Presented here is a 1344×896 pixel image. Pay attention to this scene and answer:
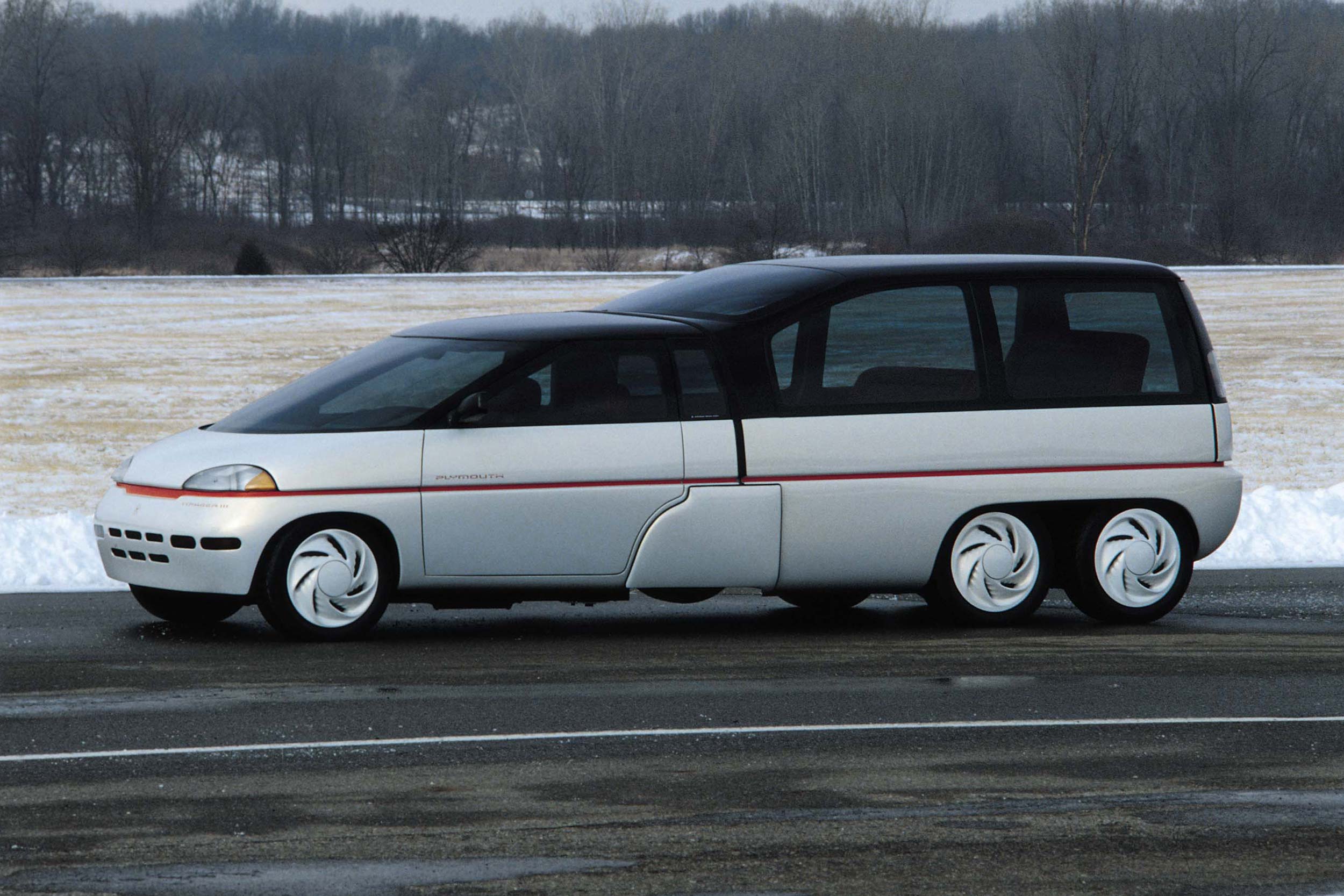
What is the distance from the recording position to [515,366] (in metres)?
8.61

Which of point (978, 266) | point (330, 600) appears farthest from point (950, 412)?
point (330, 600)

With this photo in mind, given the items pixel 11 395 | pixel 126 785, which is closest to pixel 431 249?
pixel 11 395

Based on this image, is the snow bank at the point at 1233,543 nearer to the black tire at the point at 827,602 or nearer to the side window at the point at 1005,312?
the black tire at the point at 827,602

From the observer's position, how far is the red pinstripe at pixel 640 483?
823 centimetres

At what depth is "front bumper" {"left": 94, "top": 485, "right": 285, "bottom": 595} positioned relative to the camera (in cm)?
812

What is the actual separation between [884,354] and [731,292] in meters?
0.91

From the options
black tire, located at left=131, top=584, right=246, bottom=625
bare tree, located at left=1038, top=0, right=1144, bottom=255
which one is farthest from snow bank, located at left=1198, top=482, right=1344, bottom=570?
bare tree, located at left=1038, top=0, right=1144, bottom=255

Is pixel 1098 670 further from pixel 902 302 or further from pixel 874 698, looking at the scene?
pixel 902 302

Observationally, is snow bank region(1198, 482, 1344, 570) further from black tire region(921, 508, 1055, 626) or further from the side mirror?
the side mirror

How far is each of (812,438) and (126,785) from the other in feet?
13.6

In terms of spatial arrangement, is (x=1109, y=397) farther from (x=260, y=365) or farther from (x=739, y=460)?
(x=260, y=365)

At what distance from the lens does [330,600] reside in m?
8.38

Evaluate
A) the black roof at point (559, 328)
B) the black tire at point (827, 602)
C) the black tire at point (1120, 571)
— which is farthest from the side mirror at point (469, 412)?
the black tire at point (1120, 571)

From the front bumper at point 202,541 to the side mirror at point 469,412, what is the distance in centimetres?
94
